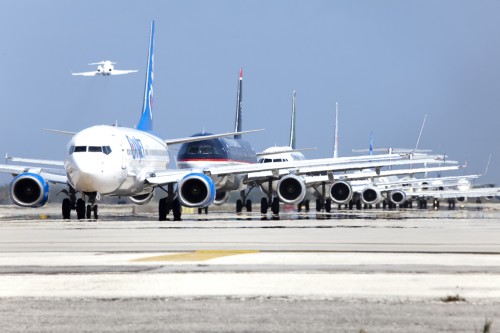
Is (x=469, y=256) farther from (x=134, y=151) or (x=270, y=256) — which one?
(x=134, y=151)

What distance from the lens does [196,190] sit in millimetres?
42531

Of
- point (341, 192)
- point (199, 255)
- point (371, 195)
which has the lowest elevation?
point (199, 255)

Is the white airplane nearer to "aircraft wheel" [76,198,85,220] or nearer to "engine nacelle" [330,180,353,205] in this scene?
"engine nacelle" [330,180,353,205]

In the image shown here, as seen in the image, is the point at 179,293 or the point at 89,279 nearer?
the point at 179,293

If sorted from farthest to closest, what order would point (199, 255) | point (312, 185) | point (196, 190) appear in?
point (312, 185), point (196, 190), point (199, 255)

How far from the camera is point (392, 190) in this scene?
119 m

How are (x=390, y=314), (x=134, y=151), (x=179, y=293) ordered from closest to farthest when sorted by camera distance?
(x=390, y=314), (x=179, y=293), (x=134, y=151)

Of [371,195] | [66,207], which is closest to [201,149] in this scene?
[66,207]

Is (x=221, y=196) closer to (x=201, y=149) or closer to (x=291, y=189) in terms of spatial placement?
(x=201, y=149)

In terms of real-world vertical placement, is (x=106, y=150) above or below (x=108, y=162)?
above

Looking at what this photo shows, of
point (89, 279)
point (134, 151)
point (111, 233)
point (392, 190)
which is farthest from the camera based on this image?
point (392, 190)

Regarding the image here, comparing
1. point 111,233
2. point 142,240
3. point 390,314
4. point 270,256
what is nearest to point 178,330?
point 390,314

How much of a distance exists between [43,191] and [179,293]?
32580 mm

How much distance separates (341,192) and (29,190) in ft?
97.4
